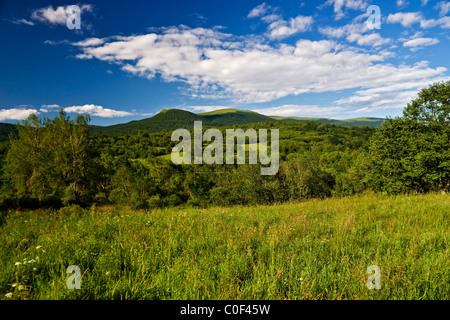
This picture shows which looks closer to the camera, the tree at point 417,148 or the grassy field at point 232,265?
the grassy field at point 232,265

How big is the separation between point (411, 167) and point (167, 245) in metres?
25.4

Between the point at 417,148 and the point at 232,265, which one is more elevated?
the point at 417,148

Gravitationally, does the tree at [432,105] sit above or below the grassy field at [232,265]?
above

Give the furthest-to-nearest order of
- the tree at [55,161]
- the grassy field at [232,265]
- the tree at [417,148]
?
the tree at [55,161], the tree at [417,148], the grassy field at [232,265]

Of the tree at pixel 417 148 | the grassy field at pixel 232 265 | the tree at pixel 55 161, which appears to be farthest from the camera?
the tree at pixel 55 161

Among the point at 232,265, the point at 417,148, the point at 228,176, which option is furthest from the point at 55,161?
the point at 417,148

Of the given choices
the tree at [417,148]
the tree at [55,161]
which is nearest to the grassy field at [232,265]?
the tree at [417,148]

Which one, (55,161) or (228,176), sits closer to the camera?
(55,161)

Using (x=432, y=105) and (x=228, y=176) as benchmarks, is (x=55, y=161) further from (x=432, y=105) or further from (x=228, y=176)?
(x=432, y=105)

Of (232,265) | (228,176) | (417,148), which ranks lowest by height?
(228,176)

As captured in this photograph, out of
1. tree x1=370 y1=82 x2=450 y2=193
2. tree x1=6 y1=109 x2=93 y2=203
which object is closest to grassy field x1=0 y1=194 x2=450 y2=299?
tree x1=370 y1=82 x2=450 y2=193

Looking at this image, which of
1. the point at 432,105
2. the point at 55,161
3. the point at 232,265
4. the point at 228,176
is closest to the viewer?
the point at 232,265

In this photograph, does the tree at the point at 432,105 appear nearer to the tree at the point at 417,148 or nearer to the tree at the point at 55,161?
the tree at the point at 417,148

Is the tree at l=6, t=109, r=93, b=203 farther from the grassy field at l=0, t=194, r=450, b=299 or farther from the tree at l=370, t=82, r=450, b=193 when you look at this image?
the tree at l=370, t=82, r=450, b=193
